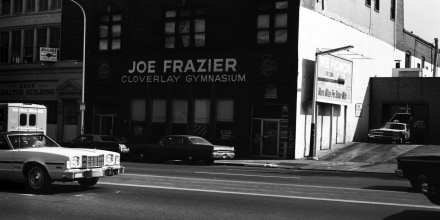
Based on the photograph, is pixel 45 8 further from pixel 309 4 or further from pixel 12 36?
pixel 309 4

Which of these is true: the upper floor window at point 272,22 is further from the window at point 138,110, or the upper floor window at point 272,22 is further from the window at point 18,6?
the window at point 18,6

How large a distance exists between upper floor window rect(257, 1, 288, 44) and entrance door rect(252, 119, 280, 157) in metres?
4.72

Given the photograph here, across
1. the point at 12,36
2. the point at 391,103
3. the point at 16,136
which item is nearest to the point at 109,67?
the point at 12,36

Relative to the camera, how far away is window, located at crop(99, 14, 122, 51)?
35688mm

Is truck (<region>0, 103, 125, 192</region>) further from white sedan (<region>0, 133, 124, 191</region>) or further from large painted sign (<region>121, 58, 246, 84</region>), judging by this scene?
large painted sign (<region>121, 58, 246, 84</region>)

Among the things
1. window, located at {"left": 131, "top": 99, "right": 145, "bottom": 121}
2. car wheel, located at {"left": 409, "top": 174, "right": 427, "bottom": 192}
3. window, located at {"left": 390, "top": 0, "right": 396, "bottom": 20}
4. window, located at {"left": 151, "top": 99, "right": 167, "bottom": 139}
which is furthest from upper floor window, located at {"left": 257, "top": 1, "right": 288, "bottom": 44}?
window, located at {"left": 390, "top": 0, "right": 396, "bottom": 20}

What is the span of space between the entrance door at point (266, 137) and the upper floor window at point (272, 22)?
472cm

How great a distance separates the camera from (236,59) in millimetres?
31328

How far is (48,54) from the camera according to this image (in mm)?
37625

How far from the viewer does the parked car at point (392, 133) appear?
34.5m

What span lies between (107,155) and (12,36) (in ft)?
106

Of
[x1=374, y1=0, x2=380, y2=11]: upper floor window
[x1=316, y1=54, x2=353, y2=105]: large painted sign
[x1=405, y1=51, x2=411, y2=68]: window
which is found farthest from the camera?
[x1=405, y1=51, x2=411, y2=68]: window

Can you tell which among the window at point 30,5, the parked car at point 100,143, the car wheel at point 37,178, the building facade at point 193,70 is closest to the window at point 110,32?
the building facade at point 193,70

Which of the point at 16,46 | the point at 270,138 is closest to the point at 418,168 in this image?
the point at 270,138
